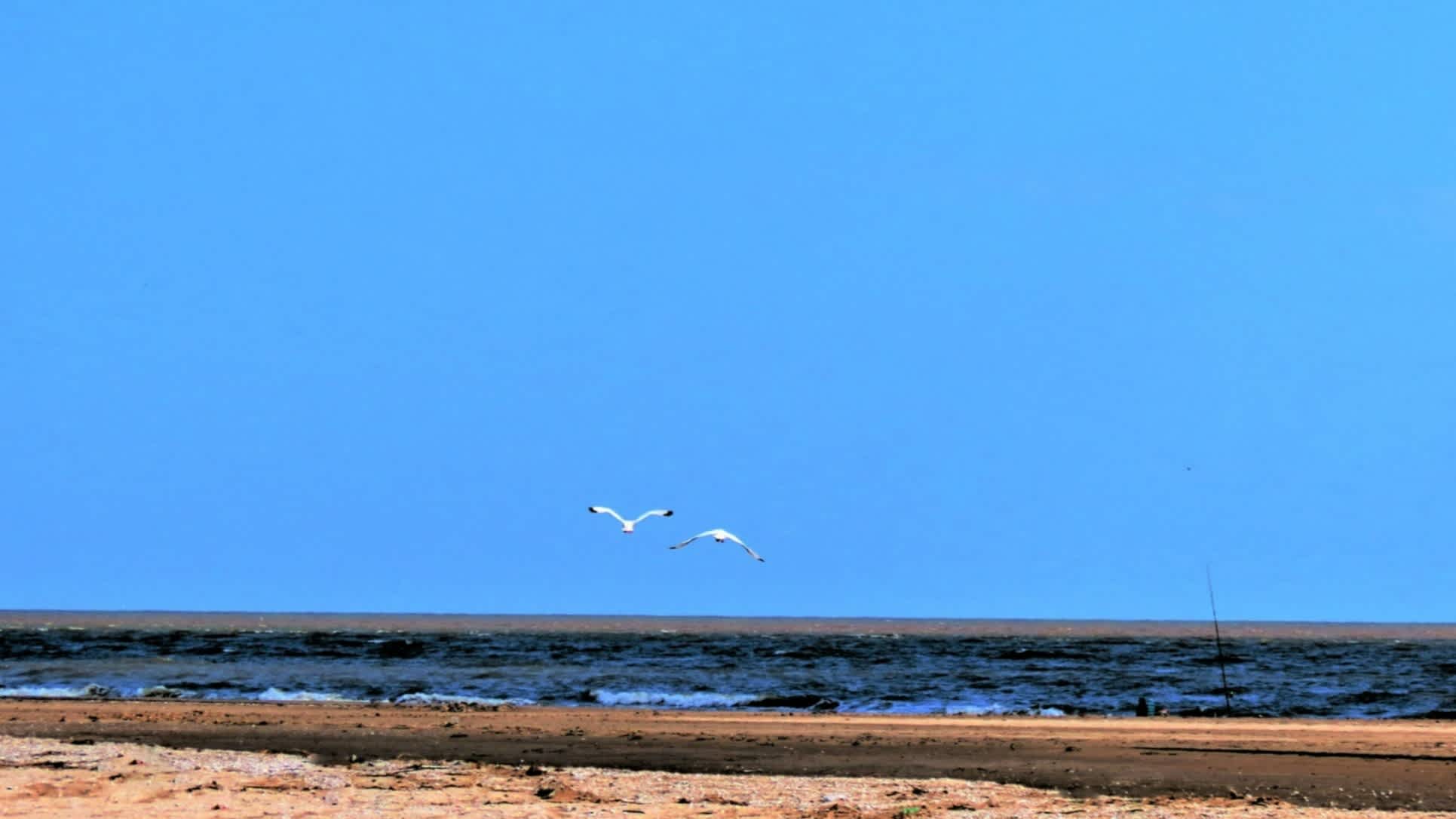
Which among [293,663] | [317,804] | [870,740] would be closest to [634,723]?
[870,740]

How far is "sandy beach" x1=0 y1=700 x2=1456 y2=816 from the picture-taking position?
14828 millimetres

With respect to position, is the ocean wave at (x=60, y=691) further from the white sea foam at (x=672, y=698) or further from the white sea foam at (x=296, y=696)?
the white sea foam at (x=672, y=698)

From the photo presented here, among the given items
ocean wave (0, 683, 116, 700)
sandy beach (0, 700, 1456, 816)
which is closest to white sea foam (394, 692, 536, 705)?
sandy beach (0, 700, 1456, 816)

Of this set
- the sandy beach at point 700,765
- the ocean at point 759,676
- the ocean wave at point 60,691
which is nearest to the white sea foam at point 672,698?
the ocean at point 759,676

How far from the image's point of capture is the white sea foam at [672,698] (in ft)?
116

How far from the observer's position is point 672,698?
119ft

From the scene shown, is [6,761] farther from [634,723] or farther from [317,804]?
[634,723]

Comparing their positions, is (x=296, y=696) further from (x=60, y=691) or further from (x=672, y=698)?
(x=672, y=698)

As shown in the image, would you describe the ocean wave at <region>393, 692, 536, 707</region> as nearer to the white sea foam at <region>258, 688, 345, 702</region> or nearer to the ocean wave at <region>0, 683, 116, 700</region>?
the white sea foam at <region>258, 688, 345, 702</region>

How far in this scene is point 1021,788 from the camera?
16.5 m

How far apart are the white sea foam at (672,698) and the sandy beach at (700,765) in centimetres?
618

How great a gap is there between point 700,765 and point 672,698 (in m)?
17.4

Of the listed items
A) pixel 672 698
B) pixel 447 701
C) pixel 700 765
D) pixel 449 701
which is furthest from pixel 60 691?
pixel 700 765

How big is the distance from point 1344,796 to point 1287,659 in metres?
46.3
